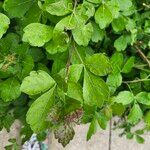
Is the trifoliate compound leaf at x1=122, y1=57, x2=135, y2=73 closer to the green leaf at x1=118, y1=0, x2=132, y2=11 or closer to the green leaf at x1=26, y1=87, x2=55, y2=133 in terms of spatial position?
the green leaf at x1=118, y1=0, x2=132, y2=11

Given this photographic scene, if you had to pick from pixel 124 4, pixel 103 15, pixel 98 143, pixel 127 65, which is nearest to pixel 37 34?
pixel 103 15

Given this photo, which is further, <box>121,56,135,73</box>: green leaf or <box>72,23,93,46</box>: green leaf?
<box>121,56,135,73</box>: green leaf

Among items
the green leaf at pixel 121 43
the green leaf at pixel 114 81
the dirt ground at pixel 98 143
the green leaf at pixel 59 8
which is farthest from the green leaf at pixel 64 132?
the dirt ground at pixel 98 143

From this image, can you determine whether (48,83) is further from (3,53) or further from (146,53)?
(146,53)

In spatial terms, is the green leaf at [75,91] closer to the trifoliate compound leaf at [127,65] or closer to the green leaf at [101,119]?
the green leaf at [101,119]

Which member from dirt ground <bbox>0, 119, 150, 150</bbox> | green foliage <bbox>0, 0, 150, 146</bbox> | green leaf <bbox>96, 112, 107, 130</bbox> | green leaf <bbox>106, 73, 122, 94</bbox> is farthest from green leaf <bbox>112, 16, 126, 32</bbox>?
dirt ground <bbox>0, 119, 150, 150</bbox>

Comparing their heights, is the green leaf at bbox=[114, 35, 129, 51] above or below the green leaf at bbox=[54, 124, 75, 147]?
below
